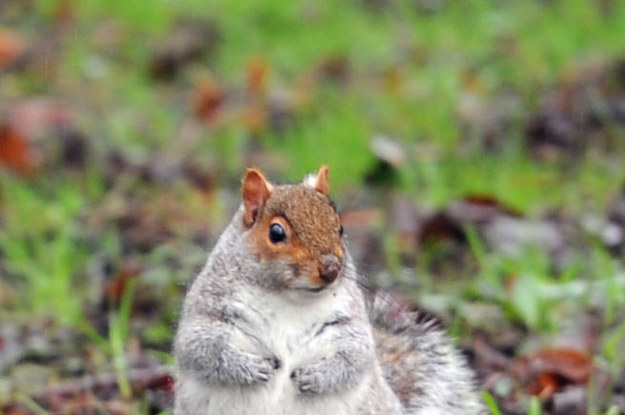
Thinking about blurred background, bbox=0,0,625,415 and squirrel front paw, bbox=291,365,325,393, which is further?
blurred background, bbox=0,0,625,415

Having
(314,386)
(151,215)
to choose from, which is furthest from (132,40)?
(314,386)

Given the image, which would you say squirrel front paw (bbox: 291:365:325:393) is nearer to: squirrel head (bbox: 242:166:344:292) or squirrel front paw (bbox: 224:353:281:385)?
squirrel front paw (bbox: 224:353:281:385)

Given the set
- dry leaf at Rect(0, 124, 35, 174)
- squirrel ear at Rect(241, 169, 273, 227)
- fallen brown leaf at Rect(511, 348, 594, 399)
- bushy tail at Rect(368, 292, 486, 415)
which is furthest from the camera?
dry leaf at Rect(0, 124, 35, 174)

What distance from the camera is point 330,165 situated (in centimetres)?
596

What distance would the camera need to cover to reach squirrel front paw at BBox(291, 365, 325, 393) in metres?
2.88

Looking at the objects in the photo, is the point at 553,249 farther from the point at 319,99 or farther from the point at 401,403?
the point at 319,99

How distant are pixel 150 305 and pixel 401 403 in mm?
1497

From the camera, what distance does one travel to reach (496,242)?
4.79 meters

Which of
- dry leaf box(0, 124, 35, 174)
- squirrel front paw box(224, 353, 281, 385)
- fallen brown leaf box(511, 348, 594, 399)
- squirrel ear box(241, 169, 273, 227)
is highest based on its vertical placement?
dry leaf box(0, 124, 35, 174)

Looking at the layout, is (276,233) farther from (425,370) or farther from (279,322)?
(425,370)

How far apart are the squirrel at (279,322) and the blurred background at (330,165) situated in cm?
68

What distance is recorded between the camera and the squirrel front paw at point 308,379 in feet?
9.46

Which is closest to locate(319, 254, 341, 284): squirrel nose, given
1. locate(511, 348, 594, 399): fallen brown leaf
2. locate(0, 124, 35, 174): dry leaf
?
locate(511, 348, 594, 399): fallen brown leaf

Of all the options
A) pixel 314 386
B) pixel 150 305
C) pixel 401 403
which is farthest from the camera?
pixel 150 305
